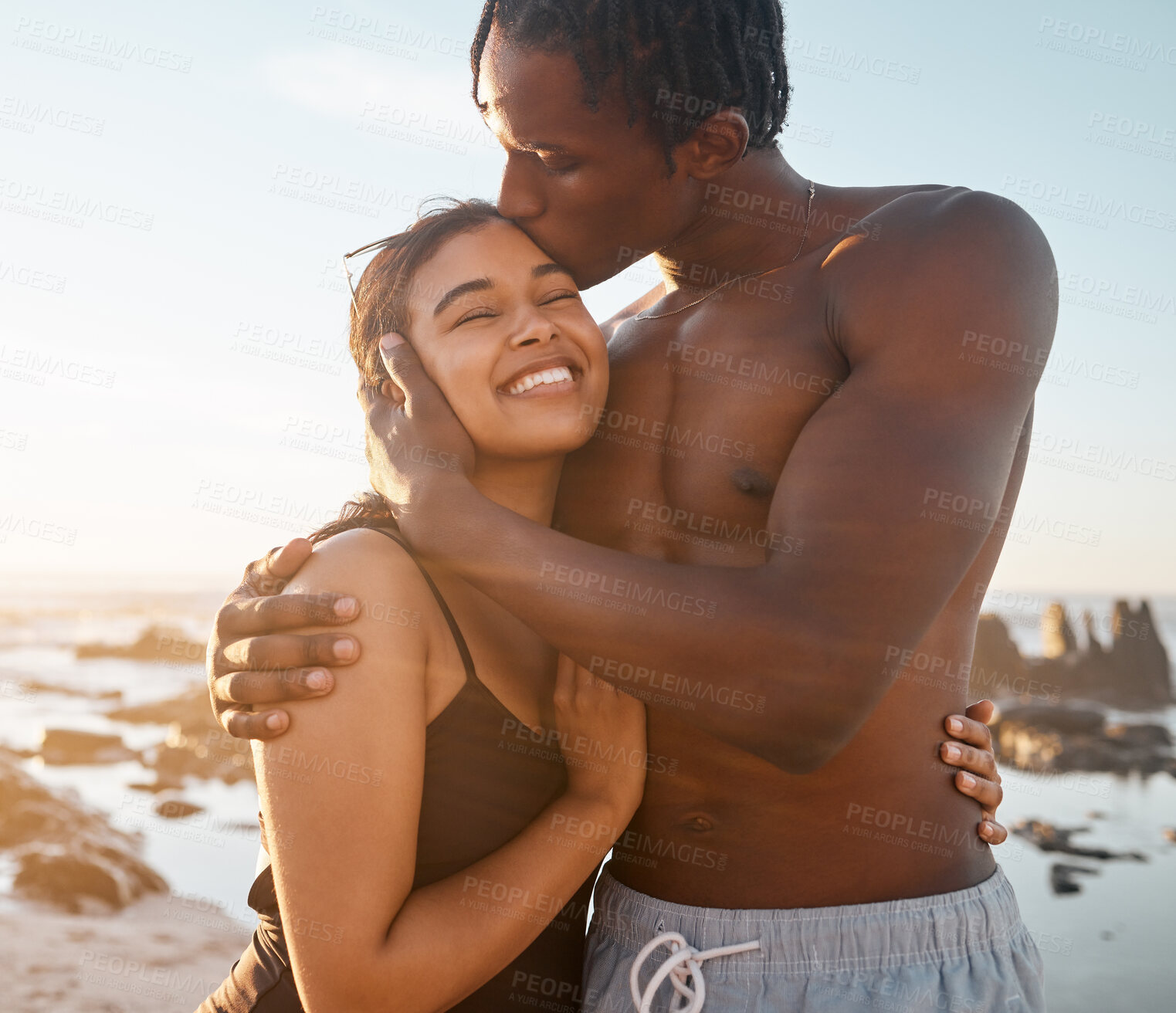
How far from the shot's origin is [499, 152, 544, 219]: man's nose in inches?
78.8

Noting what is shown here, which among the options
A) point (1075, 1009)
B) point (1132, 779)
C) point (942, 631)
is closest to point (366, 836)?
point (942, 631)

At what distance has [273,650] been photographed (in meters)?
1.66

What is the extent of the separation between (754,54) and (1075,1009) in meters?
7.15

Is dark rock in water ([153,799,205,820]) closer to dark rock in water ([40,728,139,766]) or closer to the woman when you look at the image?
dark rock in water ([40,728,139,766])

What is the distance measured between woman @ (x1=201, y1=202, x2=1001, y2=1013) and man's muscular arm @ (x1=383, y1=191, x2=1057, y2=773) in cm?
29

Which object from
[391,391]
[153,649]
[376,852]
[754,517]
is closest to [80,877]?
[391,391]

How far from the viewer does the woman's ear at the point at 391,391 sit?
2.11m

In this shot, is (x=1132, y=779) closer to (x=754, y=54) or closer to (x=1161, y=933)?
(x=1161, y=933)

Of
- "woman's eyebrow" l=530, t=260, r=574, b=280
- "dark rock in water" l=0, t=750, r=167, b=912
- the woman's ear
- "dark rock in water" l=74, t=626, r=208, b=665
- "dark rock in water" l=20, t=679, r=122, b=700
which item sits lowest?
"dark rock in water" l=74, t=626, r=208, b=665

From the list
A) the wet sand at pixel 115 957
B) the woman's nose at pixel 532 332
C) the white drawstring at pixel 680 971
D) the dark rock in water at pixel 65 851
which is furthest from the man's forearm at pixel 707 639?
the dark rock in water at pixel 65 851

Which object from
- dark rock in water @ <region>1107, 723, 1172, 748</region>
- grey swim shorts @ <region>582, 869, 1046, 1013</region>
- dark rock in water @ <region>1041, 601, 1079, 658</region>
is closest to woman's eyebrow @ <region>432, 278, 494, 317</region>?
grey swim shorts @ <region>582, 869, 1046, 1013</region>

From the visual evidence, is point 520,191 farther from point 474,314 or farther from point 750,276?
point 750,276

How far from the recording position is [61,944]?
220 inches

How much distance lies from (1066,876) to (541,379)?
357 inches
